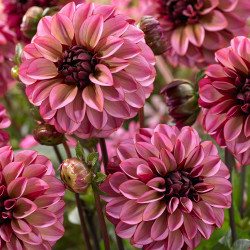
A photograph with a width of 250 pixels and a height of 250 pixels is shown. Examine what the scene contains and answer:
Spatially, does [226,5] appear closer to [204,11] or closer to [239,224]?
[204,11]

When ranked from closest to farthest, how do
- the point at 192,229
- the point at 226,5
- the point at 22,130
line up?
the point at 192,229
the point at 226,5
the point at 22,130

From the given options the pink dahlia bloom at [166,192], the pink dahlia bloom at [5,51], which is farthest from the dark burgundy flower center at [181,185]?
the pink dahlia bloom at [5,51]

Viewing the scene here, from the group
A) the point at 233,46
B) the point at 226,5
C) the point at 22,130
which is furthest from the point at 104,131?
the point at 22,130

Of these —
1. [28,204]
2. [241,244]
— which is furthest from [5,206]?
[241,244]

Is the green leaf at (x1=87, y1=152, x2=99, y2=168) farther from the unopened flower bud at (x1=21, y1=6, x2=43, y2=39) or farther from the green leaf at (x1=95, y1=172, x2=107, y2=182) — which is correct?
the unopened flower bud at (x1=21, y1=6, x2=43, y2=39)

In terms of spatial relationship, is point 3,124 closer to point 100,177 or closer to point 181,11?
point 100,177

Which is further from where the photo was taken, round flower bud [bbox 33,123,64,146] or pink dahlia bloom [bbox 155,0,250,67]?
pink dahlia bloom [bbox 155,0,250,67]

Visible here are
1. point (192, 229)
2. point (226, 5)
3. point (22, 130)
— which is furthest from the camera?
point (22, 130)

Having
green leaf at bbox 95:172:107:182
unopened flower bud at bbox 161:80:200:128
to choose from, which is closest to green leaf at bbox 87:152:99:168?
green leaf at bbox 95:172:107:182
